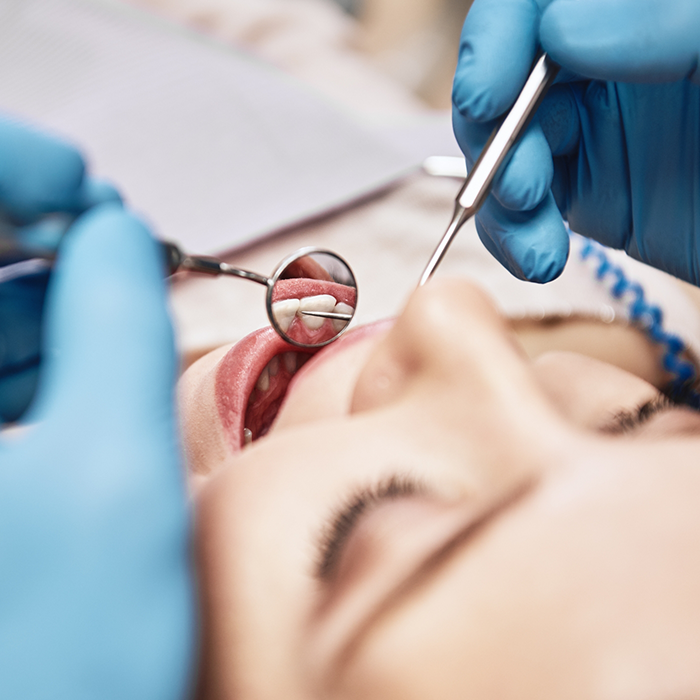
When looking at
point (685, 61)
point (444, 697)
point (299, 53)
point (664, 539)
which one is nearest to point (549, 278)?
point (685, 61)

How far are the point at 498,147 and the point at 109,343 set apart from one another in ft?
1.69

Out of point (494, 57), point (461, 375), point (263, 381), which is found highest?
point (494, 57)

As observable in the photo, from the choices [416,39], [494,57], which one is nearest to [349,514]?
[494,57]

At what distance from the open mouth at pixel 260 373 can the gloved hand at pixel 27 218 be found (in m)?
0.22

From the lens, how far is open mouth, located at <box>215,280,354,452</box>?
715 millimetres

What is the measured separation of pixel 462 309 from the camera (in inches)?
21.6

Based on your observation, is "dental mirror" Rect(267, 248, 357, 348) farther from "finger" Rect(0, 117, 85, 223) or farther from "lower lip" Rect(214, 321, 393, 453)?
"finger" Rect(0, 117, 85, 223)

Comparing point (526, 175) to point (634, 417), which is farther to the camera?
point (526, 175)

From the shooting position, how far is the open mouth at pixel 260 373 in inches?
28.2

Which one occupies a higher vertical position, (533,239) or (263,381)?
(533,239)

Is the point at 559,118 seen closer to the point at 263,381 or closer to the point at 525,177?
the point at 525,177

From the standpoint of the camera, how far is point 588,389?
0.60 metres

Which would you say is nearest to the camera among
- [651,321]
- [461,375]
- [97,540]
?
[97,540]

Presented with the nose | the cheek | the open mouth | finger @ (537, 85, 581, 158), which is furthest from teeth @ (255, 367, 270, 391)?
finger @ (537, 85, 581, 158)
